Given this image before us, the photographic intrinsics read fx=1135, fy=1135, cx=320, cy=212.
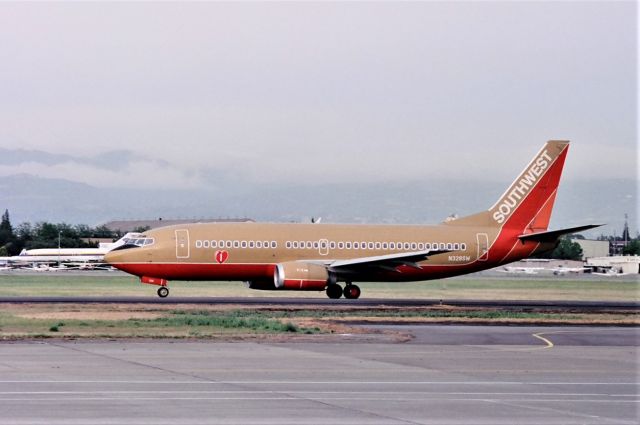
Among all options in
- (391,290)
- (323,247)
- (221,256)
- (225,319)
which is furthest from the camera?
(391,290)

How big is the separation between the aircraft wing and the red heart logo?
4.82 m

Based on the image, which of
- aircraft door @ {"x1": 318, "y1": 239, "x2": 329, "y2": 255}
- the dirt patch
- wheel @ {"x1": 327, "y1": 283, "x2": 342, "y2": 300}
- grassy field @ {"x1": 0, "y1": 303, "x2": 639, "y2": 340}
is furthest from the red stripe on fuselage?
the dirt patch

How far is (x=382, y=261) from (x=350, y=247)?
6.73ft

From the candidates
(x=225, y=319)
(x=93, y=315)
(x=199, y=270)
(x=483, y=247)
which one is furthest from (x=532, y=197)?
(x=93, y=315)

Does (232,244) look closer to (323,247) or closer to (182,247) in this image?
(182,247)

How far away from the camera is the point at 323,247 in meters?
53.6

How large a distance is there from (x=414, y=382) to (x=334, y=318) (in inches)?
664

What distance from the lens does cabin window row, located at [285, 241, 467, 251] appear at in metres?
53.2

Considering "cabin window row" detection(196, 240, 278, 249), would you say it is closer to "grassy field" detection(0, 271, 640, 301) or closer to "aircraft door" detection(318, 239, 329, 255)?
"aircraft door" detection(318, 239, 329, 255)

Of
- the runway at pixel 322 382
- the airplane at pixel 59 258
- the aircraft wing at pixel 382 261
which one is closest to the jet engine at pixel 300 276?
the aircraft wing at pixel 382 261

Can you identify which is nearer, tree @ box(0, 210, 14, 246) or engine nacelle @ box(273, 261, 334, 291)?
engine nacelle @ box(273, 261, 334, 291)

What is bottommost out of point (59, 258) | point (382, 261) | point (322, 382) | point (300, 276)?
point (322, 382)

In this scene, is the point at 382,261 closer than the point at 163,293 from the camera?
No

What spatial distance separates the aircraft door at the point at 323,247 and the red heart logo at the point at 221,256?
447cm
